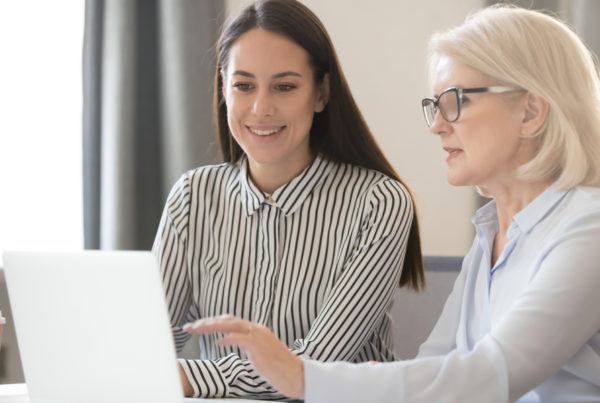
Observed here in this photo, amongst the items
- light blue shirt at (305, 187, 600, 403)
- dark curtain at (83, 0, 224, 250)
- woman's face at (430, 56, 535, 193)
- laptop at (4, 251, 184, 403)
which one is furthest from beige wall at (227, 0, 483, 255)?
laptop at (4, 251, 184, 403)

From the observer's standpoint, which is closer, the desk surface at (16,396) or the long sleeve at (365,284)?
the desk surface at (16,396)

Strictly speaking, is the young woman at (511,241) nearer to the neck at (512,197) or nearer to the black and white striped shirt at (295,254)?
the neck at (512,197)

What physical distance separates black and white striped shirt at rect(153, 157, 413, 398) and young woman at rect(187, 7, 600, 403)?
171mm

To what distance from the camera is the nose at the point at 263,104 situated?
1.72 metres

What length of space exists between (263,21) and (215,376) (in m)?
0.76

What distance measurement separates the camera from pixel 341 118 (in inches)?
70.6

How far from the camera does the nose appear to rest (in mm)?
1724

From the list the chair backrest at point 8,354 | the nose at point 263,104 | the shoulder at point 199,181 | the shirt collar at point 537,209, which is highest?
the nose at point 263,104

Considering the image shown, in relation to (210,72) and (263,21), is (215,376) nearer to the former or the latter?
(263,21)

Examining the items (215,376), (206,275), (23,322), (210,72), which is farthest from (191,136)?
(23,322)

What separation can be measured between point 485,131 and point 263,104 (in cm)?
54

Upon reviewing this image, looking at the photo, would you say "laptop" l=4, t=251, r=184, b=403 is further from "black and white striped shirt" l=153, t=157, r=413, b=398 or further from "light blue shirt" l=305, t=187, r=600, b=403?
"black and white striped shirt" l=153, t=157, r=413, b=398

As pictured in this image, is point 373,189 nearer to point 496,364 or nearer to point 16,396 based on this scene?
point 496,364

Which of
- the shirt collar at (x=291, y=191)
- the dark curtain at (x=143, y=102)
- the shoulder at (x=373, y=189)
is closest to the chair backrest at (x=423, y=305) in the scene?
the shoulder at (x=373, y=189)
